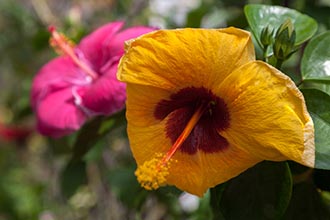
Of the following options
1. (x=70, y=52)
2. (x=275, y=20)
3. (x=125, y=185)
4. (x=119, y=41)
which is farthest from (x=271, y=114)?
(x=125, y=185)

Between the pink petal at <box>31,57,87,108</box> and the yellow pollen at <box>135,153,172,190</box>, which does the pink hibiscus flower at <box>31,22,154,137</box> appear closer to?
the pink petal at <box>31,57,87,108</box>

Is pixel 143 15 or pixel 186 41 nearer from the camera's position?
pixel 186 41

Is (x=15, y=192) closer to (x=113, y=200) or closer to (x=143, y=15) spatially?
(x=113, y=200)

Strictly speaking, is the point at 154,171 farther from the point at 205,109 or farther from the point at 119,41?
the point at 119,41

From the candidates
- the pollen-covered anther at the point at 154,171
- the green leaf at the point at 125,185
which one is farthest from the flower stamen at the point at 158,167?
the green leaf at the point at 125,185

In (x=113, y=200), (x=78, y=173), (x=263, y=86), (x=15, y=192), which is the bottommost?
(x=15, y=192)

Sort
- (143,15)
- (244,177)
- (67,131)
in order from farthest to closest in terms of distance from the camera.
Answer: (143,15)
(67,131)
(244,177)

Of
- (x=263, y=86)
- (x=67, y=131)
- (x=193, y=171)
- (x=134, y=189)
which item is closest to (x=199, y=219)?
(x=134, y=189)
